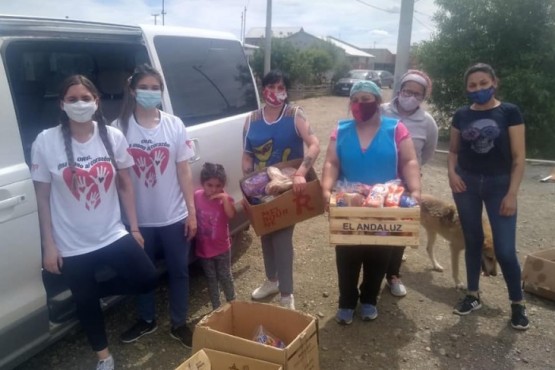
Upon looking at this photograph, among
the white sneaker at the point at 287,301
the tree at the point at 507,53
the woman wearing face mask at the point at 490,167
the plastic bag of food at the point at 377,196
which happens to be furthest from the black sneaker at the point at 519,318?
the tree at the point at 507,53

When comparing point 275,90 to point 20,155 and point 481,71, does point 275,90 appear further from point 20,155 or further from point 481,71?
point 20,155

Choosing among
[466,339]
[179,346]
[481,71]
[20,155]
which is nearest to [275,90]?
[481,71]

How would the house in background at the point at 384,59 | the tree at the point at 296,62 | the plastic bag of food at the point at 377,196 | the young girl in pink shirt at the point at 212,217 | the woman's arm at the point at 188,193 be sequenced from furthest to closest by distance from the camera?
the house in background at the point at 384,59, the tree at the point at 296,62, the young girl in pink shirt at the point at 212,217, the woman's arm at the point at 188,193, the plastic bag of food at the point at 377,196

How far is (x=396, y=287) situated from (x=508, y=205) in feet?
4.10

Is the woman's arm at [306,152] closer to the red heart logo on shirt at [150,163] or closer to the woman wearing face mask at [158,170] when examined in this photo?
the woman wearing face mask at [158,170]

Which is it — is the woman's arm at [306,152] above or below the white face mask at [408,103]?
below

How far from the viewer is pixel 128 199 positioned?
2816 millimetres

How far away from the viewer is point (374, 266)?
345 cm

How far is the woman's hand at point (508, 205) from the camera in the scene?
329 cm

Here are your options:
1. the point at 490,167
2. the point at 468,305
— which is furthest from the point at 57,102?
the point at 468,305

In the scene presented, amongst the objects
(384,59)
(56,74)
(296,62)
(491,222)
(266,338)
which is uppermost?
(384,59)

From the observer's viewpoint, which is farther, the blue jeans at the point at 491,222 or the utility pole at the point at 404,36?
the utility pole at the point at 404,36

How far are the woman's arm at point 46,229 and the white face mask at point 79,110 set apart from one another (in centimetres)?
38

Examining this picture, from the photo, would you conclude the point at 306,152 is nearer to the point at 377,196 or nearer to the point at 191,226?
the point at 377,196
